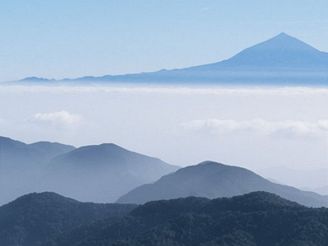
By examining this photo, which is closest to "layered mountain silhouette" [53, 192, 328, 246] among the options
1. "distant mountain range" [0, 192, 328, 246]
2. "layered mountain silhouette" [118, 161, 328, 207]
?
"distant mountain range" [0, 192, 328, 246]

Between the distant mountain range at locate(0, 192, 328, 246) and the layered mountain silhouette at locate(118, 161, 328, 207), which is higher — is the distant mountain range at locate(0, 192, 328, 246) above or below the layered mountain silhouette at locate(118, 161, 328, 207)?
above

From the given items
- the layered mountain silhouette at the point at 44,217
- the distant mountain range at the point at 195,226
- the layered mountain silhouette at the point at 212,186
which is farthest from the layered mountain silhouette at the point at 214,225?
the layered mountain silhouette at the point at 212,186

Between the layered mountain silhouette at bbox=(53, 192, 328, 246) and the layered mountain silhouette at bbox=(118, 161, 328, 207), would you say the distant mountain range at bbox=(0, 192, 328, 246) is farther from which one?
the layered mountain silhouette at bbox=(118, 161, 328, 207)

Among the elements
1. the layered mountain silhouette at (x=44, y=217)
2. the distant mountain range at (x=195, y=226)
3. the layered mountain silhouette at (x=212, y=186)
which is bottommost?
the layered mountain silhouette at (x=212, y=186)

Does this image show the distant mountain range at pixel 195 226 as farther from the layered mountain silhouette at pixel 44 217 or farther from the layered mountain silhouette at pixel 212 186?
the layered mountain silhouette at pixel 212 186

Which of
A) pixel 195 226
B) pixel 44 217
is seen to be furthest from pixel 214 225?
pixel 44 217

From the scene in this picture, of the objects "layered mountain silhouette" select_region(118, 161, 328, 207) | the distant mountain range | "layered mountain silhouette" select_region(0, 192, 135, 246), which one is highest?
the distant mountain range
